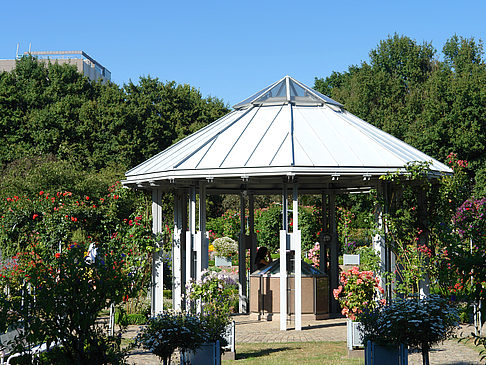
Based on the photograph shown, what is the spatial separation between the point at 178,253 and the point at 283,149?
430 cm

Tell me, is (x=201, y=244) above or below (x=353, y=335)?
above

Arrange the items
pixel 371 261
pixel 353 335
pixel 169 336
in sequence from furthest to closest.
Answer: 1. pixel 371 261
2. pixel 353 335
3. pixel 169 336

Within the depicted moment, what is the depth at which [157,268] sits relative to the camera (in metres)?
15.1

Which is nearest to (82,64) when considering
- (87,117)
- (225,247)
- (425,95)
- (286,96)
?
(87,117)

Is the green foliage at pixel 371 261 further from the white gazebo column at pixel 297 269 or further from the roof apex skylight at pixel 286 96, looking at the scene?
the roof apex skylight at pixel 286 96

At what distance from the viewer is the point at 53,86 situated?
1506 inches

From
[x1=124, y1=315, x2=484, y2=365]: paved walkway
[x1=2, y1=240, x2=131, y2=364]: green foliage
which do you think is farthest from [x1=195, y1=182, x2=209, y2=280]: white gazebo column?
[x1=2, y1=240, x2=131, y2=364]: green foliage

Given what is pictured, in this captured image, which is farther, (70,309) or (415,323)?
(415,323)

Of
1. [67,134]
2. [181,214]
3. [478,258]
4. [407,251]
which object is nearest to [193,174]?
[181,214]

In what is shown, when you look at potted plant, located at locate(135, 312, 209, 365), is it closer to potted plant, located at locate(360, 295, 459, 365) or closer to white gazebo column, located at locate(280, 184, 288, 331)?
potted plant, located at locate(360, 295, 459, 365)

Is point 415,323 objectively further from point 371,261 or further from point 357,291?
point 371,261

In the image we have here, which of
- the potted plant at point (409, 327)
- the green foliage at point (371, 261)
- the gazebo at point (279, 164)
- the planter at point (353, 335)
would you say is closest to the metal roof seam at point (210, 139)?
the gazebo at point (279, 164)

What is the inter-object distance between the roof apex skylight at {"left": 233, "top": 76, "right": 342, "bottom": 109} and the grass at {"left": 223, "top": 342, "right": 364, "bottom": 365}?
6618mm

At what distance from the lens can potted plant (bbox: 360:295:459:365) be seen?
7.74 meters
